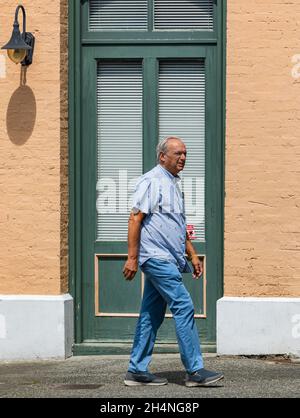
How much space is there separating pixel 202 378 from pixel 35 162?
295cm

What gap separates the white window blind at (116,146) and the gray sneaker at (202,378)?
2472 mm

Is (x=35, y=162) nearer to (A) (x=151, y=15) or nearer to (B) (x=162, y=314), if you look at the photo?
(A) (x=151, y=15)

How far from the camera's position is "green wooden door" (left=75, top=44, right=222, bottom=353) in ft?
37.4

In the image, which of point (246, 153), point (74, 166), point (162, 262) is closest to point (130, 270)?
point (162, 262)

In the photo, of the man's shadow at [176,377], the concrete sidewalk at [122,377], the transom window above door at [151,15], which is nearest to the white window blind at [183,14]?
the transom window above door at [151,15]

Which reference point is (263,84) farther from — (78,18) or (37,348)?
(37,348)

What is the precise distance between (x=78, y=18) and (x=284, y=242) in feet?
9.32

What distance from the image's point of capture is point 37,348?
11156 mm

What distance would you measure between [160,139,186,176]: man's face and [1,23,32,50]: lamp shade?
211 cm

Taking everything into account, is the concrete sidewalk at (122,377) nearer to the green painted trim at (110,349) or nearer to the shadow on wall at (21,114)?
the green painted trim at (110,349)

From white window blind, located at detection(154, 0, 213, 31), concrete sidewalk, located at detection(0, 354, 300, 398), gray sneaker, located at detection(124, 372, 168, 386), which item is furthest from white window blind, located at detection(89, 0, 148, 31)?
gray sneaker, located at detection(124, 372, 168, 386)
